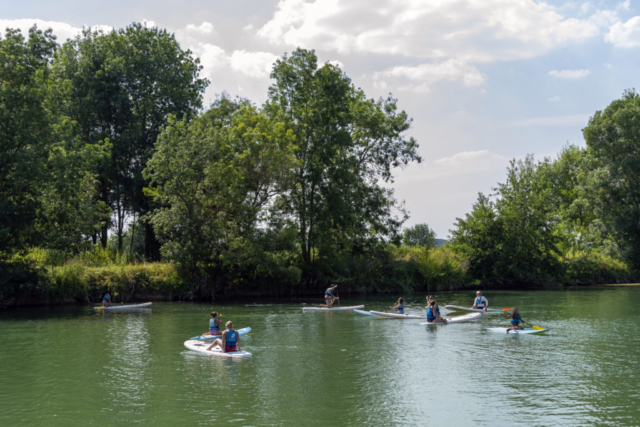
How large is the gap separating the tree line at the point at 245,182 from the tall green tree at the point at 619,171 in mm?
151

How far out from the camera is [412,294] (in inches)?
1937

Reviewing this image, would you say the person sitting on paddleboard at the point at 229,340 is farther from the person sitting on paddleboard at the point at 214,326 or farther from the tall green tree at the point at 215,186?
the tall green tree at the point at 215,186

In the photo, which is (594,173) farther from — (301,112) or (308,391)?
(308,391)

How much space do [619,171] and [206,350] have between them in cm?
5253

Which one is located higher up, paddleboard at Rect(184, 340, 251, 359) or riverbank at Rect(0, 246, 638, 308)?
riverbank at Rect(0, 246, 638, 308)

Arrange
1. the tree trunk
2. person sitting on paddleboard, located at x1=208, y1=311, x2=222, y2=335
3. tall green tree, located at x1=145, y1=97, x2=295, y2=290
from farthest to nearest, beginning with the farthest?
the tree trunk, tall green tree, located at x1=145, y1=97, x2=295, y2=290, person sitting on paddleboard, located at x1=208, y1=311, x2=222, y2=335

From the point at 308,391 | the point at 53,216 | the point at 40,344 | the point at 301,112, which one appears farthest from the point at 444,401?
the point at 301,112

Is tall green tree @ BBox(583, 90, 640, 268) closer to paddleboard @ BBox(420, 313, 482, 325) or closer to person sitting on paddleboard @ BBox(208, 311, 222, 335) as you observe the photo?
paddleboard @ BBox(420, 313, 482, 325)

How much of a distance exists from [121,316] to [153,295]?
9.64 meters

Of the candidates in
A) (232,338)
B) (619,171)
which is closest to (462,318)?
(232,338)

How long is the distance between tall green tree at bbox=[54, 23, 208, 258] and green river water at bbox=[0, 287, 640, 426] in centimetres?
2163

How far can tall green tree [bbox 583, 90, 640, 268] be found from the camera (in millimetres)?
57438

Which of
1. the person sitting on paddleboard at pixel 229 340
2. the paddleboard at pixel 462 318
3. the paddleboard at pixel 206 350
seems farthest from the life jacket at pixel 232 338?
the paddleboard at pixel 462 318

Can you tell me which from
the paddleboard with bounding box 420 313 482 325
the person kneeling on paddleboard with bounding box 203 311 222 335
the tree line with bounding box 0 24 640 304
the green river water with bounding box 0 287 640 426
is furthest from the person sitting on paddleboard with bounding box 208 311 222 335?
the tree line with bounding box 0 24 640 304
